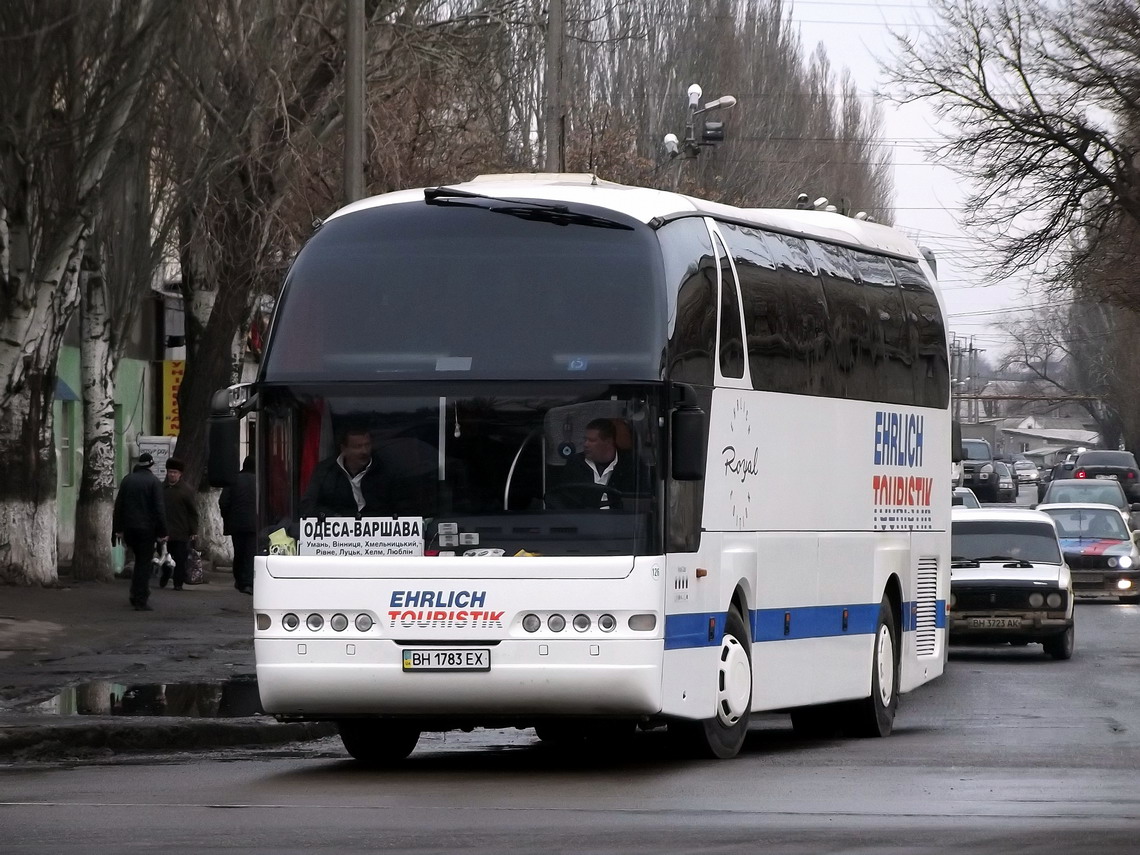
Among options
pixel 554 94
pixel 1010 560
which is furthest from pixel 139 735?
pixel 554 94

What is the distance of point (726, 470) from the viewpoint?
12.7 meters

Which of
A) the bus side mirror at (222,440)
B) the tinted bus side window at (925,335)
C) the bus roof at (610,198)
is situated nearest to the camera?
the bus side mirror at (222,440)

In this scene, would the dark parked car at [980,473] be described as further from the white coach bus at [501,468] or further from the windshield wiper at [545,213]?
the windshield wiper at [545,213]

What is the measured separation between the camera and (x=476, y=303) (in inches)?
467

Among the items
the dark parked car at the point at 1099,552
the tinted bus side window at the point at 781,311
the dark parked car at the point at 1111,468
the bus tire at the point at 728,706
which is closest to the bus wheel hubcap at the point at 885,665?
the tinted bus side window at the point at 781,311

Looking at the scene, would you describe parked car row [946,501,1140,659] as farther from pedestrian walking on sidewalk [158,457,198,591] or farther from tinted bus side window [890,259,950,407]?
pedestrian walking on sidewalk [158,457,198,591]

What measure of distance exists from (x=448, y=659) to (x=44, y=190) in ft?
48.4

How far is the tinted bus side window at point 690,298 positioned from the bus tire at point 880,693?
12.4 ft

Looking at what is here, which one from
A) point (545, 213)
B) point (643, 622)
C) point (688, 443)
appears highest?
point (545, 213)

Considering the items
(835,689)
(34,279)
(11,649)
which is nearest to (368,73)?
(34,279)

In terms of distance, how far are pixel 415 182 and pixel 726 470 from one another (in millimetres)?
18104

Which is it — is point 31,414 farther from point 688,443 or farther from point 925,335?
point 688,443

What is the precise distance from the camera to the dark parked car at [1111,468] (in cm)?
6544

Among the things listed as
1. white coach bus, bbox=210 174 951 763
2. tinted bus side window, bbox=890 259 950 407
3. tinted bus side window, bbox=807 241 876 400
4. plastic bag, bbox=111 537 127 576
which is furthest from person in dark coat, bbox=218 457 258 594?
white coach bus, bbox=210 174 951 763
